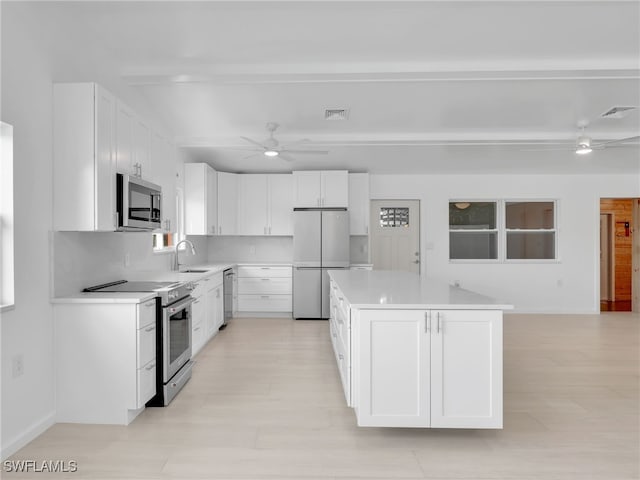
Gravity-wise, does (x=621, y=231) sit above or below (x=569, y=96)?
below

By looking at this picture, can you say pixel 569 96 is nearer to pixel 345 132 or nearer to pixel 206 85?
pixel 345 132

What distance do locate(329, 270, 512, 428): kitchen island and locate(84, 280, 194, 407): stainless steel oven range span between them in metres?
1.50

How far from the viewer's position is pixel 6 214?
2309mm

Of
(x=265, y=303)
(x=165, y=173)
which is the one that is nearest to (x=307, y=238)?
(x=265, y=303)

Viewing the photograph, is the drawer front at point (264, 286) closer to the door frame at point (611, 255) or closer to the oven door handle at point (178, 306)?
the oven door handle at point (178, 306)

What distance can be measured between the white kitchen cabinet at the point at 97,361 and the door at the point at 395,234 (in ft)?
15.8

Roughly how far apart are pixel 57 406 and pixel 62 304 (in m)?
0.68

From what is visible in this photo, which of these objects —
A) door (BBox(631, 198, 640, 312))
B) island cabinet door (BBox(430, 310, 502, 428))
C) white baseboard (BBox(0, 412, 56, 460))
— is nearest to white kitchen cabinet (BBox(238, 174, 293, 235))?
white baseboard (BBox(0, 412, 56, 460))

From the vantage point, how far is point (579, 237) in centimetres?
685

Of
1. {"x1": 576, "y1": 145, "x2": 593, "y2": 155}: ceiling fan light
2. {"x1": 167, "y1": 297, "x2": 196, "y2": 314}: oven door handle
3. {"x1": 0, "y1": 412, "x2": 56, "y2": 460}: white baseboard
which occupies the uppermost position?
{"x1": 576, "y1": 145, "x2": 593, "y2": 155}: ceiling fan light

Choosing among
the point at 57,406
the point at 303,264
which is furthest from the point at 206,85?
the point at 303,264

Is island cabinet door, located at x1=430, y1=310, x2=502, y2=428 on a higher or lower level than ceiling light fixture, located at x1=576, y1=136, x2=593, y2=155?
lower

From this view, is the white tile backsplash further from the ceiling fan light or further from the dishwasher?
the ceiling fan light

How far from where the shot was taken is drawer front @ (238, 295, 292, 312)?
248 inches
